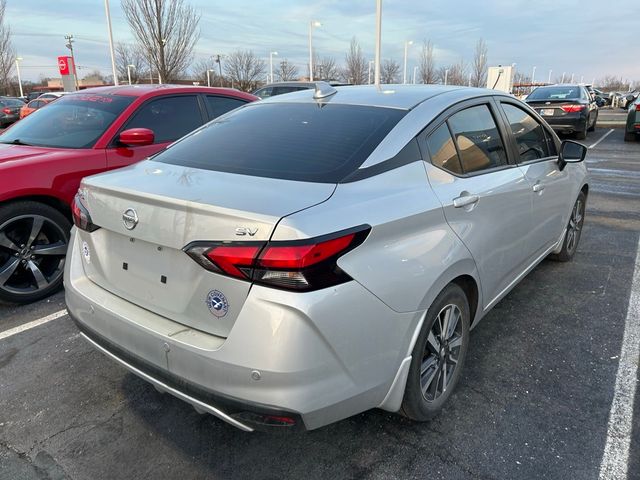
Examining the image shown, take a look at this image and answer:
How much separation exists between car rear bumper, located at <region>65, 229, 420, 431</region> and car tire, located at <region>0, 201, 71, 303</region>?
7.64ft

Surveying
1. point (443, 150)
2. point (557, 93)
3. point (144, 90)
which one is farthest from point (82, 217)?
point (557, 93)

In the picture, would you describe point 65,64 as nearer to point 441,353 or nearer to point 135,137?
point 135,137

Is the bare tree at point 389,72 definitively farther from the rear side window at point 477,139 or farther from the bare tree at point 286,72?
the rear side window at point 477,139

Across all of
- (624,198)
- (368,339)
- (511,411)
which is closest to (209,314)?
(368,339)

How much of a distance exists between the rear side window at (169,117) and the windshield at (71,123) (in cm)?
17

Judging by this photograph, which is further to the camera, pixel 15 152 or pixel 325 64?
pixel 325 64

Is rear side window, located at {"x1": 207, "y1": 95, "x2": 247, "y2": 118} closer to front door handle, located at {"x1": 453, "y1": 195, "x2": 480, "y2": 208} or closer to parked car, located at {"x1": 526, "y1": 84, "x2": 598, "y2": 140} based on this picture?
front door handle, located at {"x1": 453, "y1": 195, "x2": 480, "y2": 208}

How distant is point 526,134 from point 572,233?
1.64m

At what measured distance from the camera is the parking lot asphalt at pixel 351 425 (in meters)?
2.30

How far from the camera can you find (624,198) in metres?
7.83

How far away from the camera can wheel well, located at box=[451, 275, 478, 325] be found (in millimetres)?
2652

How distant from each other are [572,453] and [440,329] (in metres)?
0.82

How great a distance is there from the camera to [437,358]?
2559 millimetres

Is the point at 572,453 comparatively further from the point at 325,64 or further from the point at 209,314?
the point at 325,64
